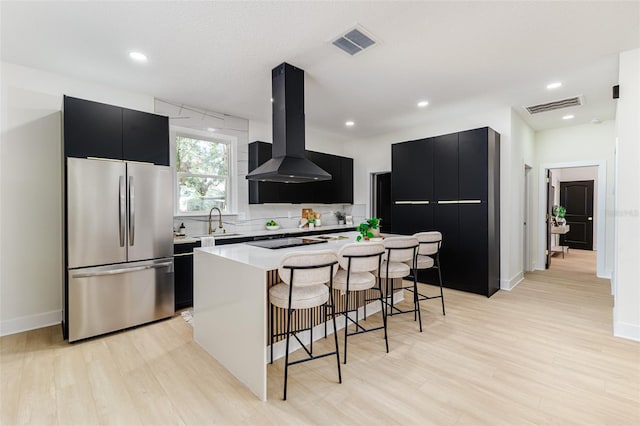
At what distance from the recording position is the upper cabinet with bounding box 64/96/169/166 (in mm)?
2986

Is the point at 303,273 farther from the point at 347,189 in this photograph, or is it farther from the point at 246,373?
the point at 347,189

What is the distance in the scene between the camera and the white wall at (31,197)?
309cm

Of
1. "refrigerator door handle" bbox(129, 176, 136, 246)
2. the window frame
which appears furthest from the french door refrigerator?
the window frame

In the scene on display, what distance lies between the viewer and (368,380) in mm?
2229

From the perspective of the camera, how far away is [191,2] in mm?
2156

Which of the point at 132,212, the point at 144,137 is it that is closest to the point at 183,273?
the point at 132,212

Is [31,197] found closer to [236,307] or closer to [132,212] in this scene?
[132,212]

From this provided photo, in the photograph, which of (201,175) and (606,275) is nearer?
(201,175)

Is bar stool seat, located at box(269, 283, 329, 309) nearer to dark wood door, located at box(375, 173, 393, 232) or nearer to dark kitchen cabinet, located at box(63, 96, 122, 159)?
dark kitchen cabinet, located at box(63, 96, 122, 159)

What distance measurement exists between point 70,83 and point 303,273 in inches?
145

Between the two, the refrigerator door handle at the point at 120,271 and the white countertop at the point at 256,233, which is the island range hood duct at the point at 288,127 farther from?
the refrigerator door handle at the point at 120,271

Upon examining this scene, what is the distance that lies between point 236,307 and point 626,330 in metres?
3.79

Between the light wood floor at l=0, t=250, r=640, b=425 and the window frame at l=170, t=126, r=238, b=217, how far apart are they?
178 cm

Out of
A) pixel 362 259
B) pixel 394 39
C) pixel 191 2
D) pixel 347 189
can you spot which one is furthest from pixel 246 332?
pixel 347 189
